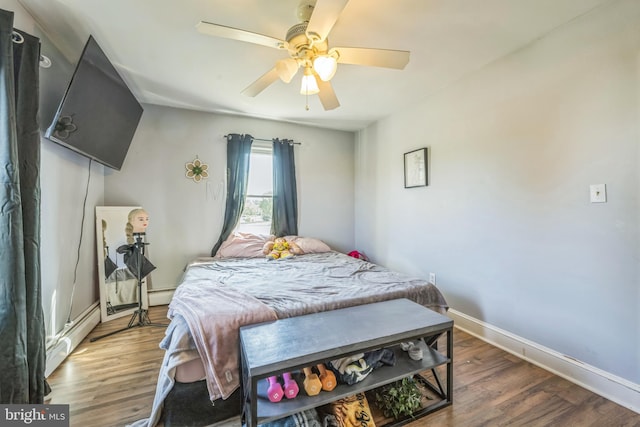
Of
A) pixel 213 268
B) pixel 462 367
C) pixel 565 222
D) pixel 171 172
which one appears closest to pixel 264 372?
pixel 462 367

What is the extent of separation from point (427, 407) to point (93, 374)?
2160mm

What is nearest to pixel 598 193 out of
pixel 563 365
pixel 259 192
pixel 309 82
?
pixel 563 365

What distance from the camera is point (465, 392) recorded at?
5.29 ft

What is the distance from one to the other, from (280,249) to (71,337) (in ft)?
6.41

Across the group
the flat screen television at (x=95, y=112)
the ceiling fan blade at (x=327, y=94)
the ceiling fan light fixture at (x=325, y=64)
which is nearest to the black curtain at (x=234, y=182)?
the flat screen television at (x=95, y=112)

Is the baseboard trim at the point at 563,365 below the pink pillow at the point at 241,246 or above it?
below

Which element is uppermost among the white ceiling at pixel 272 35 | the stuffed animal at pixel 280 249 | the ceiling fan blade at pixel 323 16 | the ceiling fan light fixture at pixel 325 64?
the white ceiling at pixel 272 35

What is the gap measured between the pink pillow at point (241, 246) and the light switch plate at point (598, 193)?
9.66ft

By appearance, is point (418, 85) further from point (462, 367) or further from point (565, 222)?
point (462, 367)

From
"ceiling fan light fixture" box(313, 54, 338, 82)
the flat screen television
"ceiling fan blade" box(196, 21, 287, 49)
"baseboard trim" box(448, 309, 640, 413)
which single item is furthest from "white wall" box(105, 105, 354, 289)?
"baseboard trim" box(448, 309, 640, 413)

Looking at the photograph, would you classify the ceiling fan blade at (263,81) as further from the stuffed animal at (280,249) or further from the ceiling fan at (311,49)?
the stuffed animal at (280,249)

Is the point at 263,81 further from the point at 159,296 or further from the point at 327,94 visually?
the point at 159,296

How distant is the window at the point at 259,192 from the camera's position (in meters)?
3.61

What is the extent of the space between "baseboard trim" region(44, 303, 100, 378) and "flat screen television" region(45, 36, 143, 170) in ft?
4.56
